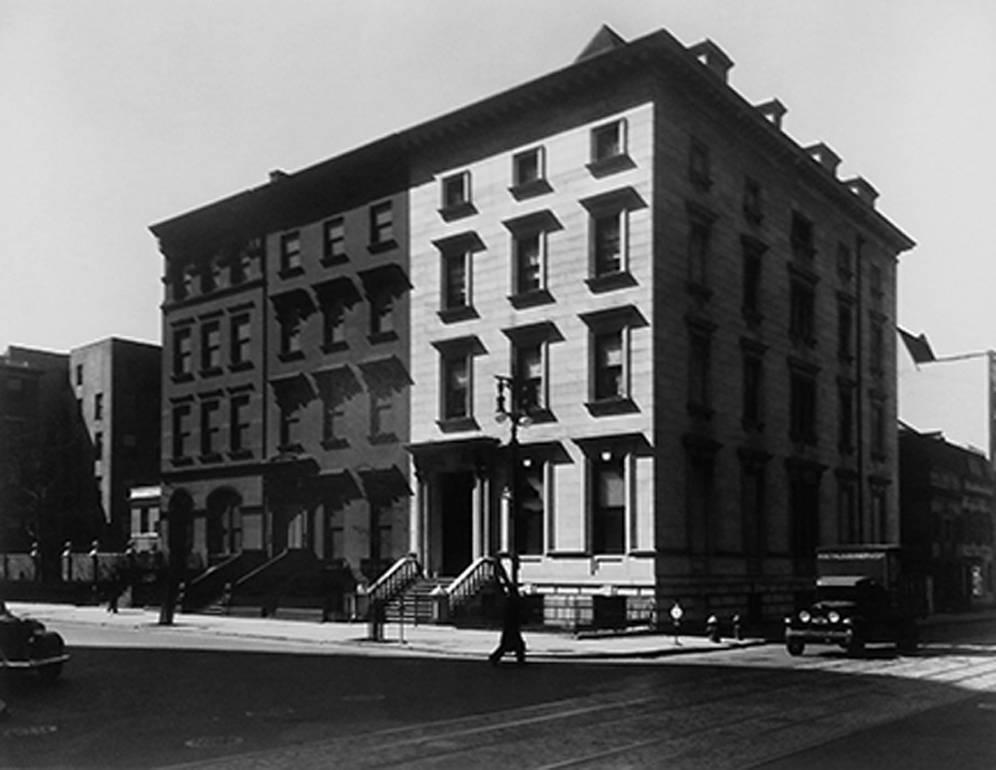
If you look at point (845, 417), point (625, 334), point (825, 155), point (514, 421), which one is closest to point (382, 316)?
point (625, 334)

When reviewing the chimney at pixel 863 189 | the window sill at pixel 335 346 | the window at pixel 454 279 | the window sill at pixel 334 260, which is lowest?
the window sill at pixel 335 346

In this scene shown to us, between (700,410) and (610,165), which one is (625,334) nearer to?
(700,410)

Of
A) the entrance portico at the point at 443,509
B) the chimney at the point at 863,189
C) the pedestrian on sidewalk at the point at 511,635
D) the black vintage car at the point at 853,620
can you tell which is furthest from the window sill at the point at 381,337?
the chimney at the point at 863,189

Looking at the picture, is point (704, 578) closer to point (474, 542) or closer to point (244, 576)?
Result: point (474, 542)

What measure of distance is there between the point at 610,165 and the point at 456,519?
12645 millimetres

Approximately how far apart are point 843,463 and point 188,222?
93.0 feet

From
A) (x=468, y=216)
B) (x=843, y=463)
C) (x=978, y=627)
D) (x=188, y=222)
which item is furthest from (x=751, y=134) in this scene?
(x=188, y=222)

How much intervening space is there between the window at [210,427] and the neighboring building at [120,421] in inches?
461

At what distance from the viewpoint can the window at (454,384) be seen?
126 feet

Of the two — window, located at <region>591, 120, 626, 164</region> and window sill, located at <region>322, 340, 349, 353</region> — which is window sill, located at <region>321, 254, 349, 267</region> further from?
window, located at <region>591, 120, 626, 164</region>

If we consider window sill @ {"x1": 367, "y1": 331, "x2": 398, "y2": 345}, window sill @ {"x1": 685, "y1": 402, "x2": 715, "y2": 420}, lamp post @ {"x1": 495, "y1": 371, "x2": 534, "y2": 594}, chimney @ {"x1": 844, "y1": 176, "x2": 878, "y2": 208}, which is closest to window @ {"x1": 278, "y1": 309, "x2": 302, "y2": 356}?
window sill @ {"x1": 367, "y1": 331, "x2": 398, "y2": 345}

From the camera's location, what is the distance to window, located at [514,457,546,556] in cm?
3584

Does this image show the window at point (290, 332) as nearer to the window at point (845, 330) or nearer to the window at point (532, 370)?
the window at point (532, 370)

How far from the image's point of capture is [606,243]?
35.2 m
